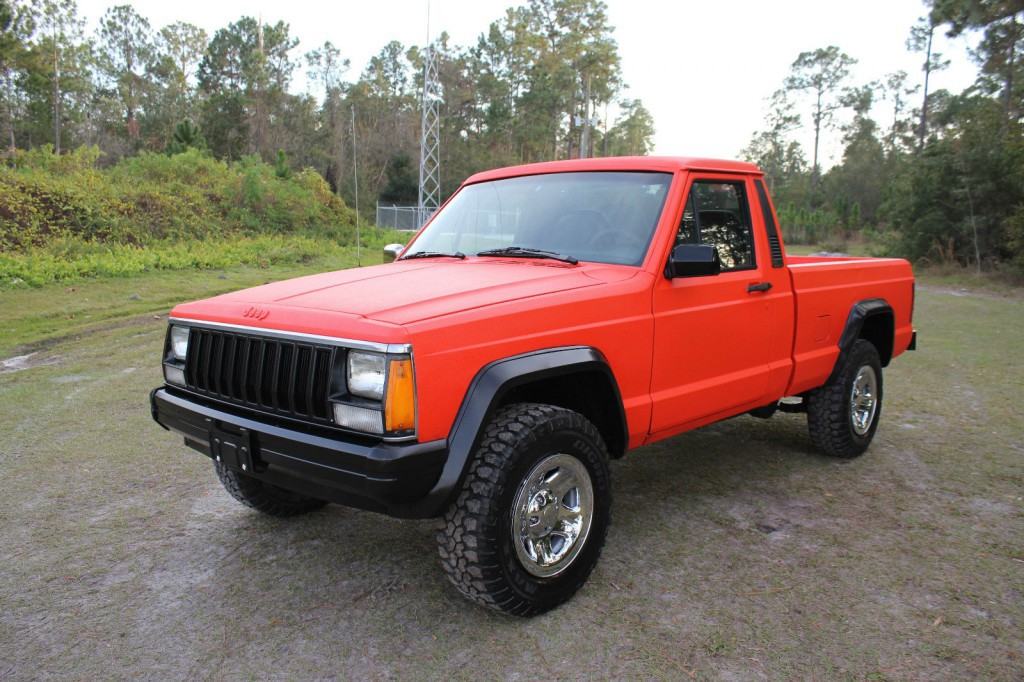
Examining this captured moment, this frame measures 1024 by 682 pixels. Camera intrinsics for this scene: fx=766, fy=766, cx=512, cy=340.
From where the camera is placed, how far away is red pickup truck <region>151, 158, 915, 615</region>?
2.81 m

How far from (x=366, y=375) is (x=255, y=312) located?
29.6 inches

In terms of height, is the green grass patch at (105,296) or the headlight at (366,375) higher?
the headlight at (366,375)

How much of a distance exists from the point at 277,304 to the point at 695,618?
2175 mm

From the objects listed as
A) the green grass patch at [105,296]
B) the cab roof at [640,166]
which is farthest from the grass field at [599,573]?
the green grass patch at [105,296]


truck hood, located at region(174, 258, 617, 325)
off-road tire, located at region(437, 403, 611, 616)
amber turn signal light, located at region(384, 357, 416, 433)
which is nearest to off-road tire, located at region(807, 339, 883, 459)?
truck hood, located at region(174, 258, 617, 325)

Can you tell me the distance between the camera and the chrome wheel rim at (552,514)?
3.08 meters

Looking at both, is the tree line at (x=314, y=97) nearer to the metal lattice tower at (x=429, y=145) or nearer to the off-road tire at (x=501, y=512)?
the metal lattice tower at (x=429, y=145)

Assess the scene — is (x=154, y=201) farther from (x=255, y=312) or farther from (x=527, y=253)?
(x=255, y=312)

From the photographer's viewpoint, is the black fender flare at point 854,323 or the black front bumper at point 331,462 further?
the black fender flare at point 854,323

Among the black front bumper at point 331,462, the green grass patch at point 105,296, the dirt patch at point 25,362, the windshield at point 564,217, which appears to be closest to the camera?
the black front bumper at point 331,462

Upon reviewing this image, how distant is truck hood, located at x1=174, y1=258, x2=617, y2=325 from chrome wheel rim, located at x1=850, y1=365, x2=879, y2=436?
2635 mm

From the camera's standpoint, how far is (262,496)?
13.3 ft

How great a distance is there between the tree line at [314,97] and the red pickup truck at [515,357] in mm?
42773

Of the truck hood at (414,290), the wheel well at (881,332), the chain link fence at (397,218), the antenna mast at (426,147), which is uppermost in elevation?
the antenna mast at (426,147)
